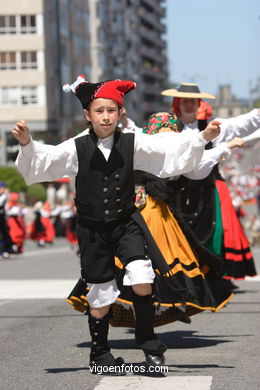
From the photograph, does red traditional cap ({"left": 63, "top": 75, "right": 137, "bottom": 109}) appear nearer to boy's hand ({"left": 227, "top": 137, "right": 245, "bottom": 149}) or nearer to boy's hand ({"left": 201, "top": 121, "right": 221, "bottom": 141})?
boy's hand ({"left": 201, "top": 121, "right": 221, "bottom": 141})

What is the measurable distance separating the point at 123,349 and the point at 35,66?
73054mm

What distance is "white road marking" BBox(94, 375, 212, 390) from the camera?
605cm

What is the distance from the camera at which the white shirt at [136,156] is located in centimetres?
656

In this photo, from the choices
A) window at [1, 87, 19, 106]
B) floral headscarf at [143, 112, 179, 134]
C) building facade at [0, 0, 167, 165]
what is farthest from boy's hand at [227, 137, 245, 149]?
window at [1, 87, 19, 106]

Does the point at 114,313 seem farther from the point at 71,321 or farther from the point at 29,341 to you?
the point at 71,321

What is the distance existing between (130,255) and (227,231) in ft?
12.2

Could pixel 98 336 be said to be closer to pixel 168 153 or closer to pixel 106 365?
pixel 106 365

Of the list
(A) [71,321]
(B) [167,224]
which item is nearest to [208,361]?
(B) [167,224]

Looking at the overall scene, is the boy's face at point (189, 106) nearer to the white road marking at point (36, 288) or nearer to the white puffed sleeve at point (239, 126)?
the white puffed sleeve at point (239, 126)

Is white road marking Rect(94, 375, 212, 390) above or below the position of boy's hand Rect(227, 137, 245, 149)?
below

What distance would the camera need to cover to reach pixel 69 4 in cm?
8194

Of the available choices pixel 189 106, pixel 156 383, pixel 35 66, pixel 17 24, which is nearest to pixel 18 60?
pixel 35 66

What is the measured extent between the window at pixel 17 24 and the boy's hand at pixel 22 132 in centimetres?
7262

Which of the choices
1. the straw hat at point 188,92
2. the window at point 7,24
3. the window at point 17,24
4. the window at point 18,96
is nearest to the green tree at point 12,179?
the window at point 18,96
